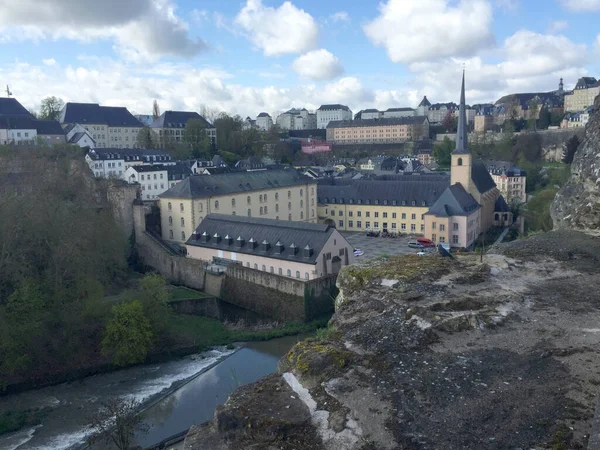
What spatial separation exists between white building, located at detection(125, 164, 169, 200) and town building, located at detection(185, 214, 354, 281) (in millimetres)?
15769

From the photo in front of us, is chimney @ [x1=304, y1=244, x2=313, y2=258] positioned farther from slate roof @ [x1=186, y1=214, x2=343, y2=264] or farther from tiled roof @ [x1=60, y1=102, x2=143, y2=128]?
tiled roof @ [x1=60, y1=102, x2=143, y2=128]

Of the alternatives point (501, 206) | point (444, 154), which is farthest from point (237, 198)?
point (444, 154)

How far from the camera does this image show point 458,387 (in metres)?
5.73

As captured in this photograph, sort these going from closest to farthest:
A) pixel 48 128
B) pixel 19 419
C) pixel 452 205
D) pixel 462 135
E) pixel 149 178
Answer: pixel 19 419 < pixel 452 205 < pixel 462 135 < pixel 149 178 < pixel 48 128

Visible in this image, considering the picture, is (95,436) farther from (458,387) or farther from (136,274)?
(136,274)

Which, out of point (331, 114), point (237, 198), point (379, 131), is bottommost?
point (237, 198)

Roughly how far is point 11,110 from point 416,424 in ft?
223

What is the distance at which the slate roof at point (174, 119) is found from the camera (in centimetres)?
7669

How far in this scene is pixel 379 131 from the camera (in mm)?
109250

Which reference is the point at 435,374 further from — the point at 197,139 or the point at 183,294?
the point at 197,139

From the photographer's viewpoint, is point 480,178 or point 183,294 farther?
point 480,178

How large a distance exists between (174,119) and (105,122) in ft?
31.1

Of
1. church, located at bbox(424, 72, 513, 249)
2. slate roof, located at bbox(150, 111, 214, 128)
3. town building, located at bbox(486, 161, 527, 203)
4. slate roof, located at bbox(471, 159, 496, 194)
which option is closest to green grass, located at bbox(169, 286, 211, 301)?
church, located at bbox(424, 72, 513, 249)

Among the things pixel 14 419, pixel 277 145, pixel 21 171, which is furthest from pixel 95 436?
pixel 277 145
